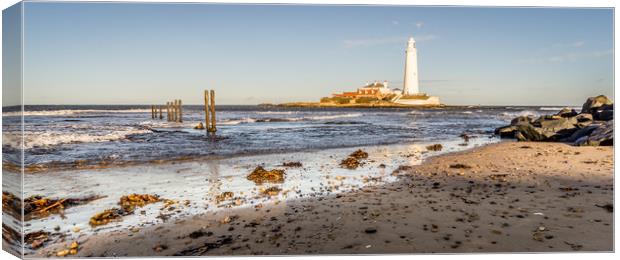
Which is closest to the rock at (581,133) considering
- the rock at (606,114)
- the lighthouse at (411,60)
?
the rock at (606,114)

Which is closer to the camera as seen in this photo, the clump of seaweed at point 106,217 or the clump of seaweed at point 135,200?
the clump of seaweed at point 106,217

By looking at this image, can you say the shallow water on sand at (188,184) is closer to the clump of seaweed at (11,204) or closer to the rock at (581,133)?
the clump of seaweed at (11,204)

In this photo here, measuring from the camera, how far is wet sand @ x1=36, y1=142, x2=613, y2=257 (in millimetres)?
4301

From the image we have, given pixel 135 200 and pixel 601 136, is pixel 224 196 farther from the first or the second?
pixel 601 136

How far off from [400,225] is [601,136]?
25.2 ft

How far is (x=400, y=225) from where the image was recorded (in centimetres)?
463

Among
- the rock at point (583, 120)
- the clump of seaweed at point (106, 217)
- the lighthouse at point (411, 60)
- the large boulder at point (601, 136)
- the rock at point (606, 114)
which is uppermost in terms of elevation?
the lighthouse at point (411, 60)

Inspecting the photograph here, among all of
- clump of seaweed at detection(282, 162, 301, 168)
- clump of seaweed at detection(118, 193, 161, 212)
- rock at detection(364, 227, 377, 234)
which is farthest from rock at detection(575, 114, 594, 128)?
clump of seaweed at detection(118, 193, 161, 212)

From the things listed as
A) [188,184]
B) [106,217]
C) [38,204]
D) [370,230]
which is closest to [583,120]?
[370,230]

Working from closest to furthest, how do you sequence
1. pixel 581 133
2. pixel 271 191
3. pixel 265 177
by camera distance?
pixel 271 191 < pixel 265 177 < pixel 581 133

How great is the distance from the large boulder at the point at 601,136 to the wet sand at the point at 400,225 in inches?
129

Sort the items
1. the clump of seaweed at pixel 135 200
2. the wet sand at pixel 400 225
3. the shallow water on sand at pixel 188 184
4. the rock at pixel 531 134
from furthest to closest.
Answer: the rock at pixel 531 134
the clump of seaweed at pixel 135 200
the shallow water on sand at pixel 188 184
the wet sand at pixel 400 225

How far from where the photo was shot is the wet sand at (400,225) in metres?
4.30

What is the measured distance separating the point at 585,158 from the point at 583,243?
15.2 feet
